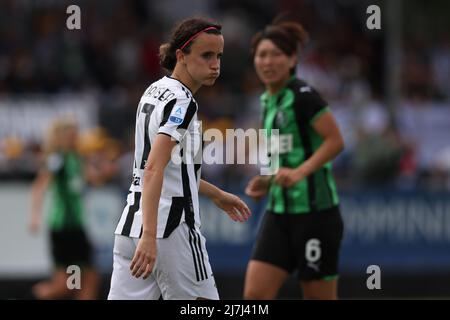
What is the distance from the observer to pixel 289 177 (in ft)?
24.0

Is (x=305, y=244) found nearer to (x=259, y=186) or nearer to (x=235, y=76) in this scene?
(x=259, y=186)

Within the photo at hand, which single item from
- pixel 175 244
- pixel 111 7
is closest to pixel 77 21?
pixel 175 244

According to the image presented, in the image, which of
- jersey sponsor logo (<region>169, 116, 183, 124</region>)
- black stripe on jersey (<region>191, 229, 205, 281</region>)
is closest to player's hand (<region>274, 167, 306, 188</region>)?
black stripe on jersey (<region>191, 229, 205, 281</region>)

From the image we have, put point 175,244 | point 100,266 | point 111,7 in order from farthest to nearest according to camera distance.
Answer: point 111,7, point 100,266, point 175,244

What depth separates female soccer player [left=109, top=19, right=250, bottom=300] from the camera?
565 cm

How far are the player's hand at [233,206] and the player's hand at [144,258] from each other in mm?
984

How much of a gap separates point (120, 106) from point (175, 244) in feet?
30.5

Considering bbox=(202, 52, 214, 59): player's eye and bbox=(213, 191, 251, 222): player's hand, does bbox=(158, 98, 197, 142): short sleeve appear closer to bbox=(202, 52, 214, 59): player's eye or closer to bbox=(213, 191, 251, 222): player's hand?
bbox=(202, 52, 214, 59): player's eye

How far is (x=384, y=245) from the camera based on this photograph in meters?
13.1

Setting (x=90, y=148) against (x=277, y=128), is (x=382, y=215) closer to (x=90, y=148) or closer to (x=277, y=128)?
(x=90, y=148)

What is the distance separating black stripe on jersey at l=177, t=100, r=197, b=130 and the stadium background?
7.13 m

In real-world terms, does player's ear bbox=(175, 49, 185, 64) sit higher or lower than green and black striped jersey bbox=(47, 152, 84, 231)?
higher

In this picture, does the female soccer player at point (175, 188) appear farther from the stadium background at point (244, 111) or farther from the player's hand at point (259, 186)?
the stadium background at point (244, 111)

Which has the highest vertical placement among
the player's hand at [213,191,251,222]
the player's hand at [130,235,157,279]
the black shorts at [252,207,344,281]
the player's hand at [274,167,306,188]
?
the player's hand at [274,167,306,188]
